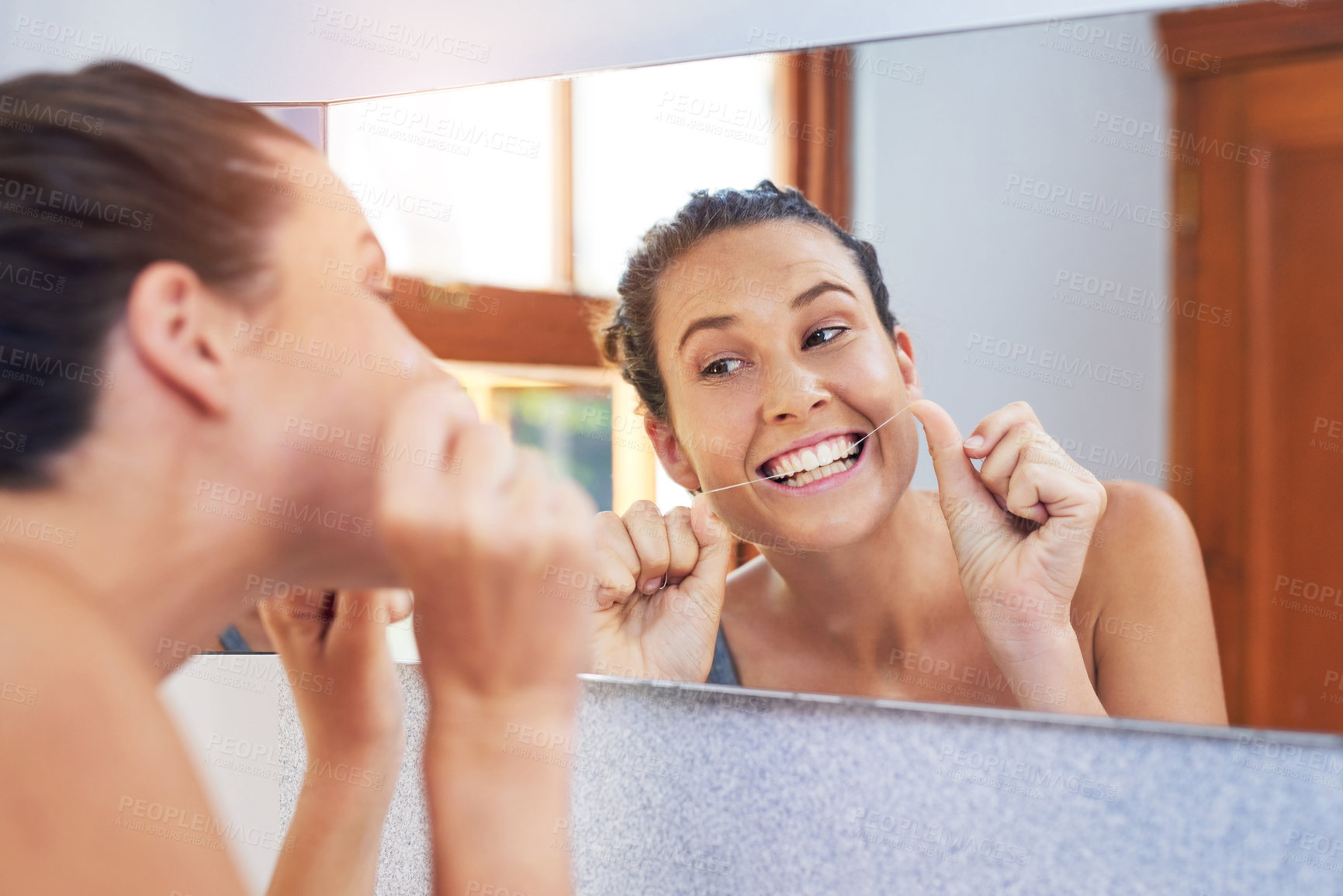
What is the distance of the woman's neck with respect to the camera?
684 mm

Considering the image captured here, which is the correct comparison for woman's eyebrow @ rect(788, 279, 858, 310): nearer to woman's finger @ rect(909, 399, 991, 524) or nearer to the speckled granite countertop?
woman's finger @ rect(909, 399, 991, 524)

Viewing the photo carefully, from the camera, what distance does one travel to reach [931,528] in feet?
2.23

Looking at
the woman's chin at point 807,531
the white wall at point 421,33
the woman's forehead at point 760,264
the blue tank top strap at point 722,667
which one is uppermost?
the white wall at point 421,33

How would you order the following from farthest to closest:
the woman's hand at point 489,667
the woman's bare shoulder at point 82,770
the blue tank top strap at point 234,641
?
the blue tank top strap at point 234,641 → the woman's hand at point 489,667 → the woman's bare shoulder at point 82,770

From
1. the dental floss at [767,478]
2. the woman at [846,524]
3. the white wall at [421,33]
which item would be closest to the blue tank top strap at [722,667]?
the woman at [846,524]

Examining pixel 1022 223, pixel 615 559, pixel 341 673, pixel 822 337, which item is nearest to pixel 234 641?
pixel 341 673

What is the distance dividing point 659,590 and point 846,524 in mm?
163

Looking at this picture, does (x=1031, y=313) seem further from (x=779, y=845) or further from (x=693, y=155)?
(x=779, y=845)

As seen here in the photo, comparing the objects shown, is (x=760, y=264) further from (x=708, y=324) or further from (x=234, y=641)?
(x=234, y=641)

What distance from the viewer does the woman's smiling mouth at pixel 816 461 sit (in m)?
0.69

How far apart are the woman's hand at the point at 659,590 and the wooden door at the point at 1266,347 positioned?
12.9 inches

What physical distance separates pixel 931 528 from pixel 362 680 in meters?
0.46

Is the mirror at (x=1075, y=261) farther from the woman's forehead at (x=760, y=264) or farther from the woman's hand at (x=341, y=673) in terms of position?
the woman's hand at (x=341, y=673)

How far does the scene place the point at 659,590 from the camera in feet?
2.53
